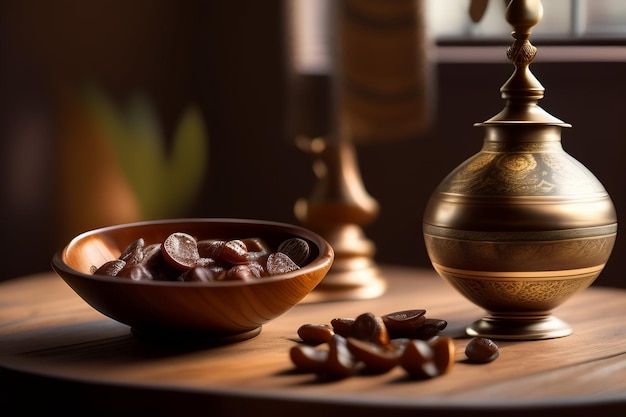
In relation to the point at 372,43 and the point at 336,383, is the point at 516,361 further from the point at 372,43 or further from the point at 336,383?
the point at 372,43

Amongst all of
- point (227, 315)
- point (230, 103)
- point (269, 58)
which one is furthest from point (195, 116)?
point (227, 315)

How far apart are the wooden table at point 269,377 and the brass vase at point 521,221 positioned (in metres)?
0.06

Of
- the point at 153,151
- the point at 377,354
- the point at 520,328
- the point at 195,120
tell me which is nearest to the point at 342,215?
the point at 520,328

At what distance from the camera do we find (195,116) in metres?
2.26

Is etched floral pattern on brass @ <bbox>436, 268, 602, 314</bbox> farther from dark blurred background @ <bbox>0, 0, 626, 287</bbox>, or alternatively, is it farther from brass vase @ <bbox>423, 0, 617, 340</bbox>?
dark blurred background @ <bbox>0, 0, 626, 287</bbox>

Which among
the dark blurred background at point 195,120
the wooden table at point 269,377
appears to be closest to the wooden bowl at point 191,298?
the wooden table at point 269,377

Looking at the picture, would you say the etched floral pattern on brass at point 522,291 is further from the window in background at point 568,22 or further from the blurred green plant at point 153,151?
the blurred green plant at point 153,151

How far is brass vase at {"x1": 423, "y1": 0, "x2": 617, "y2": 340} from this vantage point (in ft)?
3.46

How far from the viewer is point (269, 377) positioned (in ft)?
3.14

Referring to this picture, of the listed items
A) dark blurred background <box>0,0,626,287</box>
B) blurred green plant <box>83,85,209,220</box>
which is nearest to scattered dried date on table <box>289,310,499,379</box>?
dark blurred background <box>0,0,626,287</box>

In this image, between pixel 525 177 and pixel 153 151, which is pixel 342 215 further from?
pixel 153 151

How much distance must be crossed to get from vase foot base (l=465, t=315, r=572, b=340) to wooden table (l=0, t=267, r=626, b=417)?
1 centimetres

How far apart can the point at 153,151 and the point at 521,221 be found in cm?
122

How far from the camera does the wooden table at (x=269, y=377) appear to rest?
0.87 meters
